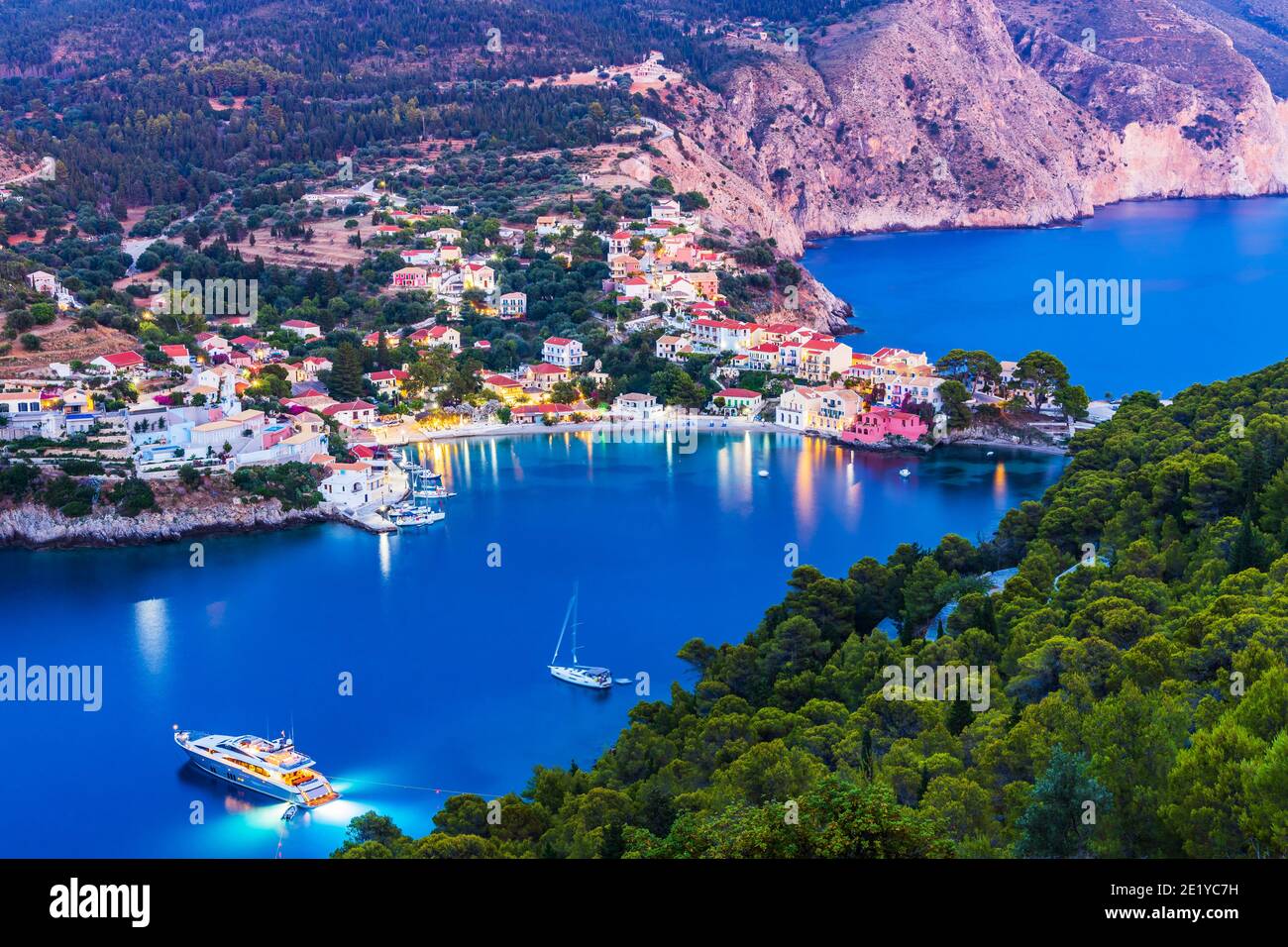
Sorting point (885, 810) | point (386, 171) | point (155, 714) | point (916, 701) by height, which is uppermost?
point (386, 171)

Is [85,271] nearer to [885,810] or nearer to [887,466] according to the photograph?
[887,466]

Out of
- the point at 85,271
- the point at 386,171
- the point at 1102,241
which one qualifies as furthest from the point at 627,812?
the point at 1102,241

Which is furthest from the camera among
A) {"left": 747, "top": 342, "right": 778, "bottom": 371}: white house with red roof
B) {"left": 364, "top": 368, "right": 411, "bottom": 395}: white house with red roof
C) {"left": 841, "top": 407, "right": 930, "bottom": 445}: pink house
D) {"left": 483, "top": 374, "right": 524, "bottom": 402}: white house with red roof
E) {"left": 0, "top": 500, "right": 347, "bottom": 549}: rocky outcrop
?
{"left": 747, "top": 342, "right": 778, "bottom": 371}: white house with red roof

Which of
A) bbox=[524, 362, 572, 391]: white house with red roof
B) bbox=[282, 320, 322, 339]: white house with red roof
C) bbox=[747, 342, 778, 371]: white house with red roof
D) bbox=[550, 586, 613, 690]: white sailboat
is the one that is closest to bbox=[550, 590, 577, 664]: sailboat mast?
bbox=[550, 586, 613, 690]: white sailboat

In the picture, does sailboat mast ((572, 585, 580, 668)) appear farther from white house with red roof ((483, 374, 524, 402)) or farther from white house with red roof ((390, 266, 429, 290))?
white house with red roof ((390, 266, 429, 290))

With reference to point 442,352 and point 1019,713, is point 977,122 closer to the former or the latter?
point 442,352

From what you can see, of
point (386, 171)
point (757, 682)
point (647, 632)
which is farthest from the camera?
point (386, 171)
